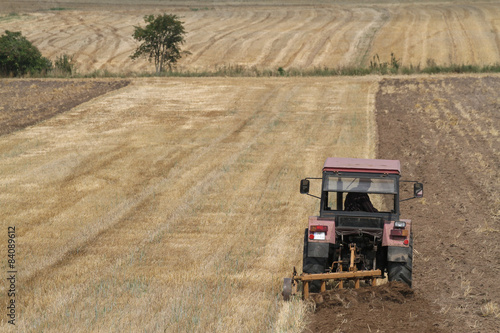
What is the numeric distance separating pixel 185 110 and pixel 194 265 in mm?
21136

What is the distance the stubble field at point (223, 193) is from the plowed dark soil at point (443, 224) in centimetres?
5

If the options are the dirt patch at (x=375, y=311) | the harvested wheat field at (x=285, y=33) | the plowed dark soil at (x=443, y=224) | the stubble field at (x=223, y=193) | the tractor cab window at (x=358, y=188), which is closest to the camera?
the dirt patch at (x=375, y=311)

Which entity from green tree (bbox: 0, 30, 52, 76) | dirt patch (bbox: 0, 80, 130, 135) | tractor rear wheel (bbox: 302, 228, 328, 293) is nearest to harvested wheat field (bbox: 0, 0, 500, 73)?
green tree (bbox: 0, 30, 52, 76)

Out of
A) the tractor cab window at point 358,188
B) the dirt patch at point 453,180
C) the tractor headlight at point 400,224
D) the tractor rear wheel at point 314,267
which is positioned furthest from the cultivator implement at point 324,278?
the tractor cab window at point 358,188

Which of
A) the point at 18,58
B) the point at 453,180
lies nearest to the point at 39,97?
the point at 18,58

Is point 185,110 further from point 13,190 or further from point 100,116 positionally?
point 13,190

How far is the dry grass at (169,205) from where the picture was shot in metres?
10.4

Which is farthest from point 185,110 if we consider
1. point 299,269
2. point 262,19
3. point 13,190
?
point 262,19

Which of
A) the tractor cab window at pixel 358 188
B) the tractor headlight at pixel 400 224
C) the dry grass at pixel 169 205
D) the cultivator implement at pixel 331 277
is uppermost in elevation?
the tractor cab window at pixel 358 188

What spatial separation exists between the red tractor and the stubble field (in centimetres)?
46

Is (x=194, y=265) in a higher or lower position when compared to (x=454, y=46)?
lower

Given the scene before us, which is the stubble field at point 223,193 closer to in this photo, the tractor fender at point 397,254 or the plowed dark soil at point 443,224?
the plowed dark soil at point 443,224

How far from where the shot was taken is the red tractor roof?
11.0 meters

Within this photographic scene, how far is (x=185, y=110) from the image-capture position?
33281mm
